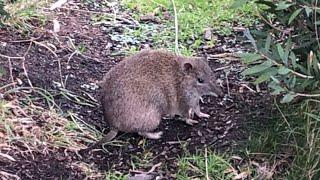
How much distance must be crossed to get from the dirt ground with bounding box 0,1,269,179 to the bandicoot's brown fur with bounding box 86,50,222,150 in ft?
0.39

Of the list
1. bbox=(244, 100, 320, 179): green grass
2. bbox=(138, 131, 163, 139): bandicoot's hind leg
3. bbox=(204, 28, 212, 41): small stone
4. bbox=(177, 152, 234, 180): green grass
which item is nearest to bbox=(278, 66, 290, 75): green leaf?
bbox=(244, 100, 320, 179): green grass

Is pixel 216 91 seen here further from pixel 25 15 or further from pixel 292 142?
pixel 25 15

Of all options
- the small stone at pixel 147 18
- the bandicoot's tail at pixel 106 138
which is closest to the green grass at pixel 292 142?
the bandicoot's tail at pixel 106 138

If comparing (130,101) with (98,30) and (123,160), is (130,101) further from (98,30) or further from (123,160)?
(98,30)

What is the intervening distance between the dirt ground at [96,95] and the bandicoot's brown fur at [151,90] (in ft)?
0.39

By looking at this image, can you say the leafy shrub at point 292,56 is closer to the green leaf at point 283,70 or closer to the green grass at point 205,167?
the green leaf at point 283,70

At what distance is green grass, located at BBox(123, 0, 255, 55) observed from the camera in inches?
276

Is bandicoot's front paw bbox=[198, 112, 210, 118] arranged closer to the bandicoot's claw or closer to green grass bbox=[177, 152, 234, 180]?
the bandicoot's claw

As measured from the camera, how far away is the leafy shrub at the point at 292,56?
14.4 ft

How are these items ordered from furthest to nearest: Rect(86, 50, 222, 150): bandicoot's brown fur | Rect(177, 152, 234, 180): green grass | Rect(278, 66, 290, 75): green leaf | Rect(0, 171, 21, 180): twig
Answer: Rect(86, 50, 222, 150): bandicoot's brown fur < Rect(177, 152, 234, 180): green grass < Rect(0, 171, 21, 180): twig < Rect(278, 66, 290, 75): green leaf

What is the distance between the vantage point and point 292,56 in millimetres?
4492

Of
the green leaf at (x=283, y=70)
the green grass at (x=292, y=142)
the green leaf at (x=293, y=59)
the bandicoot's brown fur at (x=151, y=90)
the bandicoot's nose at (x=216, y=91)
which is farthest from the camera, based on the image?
the bandicoot's nose at (x=216, y=91)

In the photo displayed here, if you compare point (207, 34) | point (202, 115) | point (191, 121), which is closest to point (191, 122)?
point (191, 121)

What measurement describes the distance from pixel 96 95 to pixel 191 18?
5.90ft
